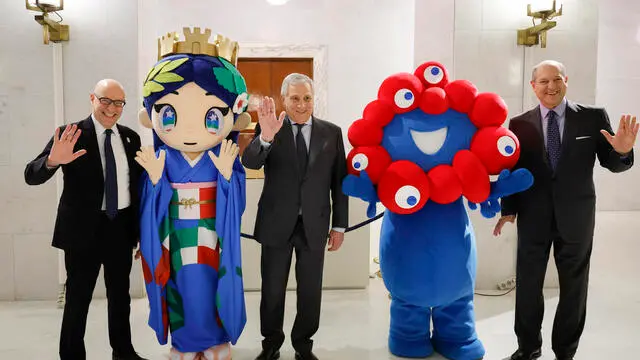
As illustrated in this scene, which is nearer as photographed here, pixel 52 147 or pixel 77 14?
pixel 52 147

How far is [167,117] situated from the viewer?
269 cm

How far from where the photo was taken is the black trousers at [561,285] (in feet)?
9.71

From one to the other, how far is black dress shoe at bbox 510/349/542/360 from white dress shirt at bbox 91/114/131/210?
2315 mm

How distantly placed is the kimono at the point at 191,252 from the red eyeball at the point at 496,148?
1273 millimetres

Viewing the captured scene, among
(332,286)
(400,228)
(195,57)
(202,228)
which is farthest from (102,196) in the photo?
(332,286)

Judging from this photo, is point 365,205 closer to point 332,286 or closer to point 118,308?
point 332,286

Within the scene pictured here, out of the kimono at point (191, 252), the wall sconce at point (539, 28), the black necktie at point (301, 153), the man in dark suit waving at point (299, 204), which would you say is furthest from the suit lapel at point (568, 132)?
the kimono at point (191, 252)

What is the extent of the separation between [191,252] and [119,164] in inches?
24.3

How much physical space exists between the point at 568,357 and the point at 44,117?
4.11 meters

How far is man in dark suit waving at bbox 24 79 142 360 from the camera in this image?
2.79 meters

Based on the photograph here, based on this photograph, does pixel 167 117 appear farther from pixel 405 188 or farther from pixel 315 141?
pixel 405 188

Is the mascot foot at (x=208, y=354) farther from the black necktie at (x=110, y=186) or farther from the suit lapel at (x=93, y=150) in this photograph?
the suit lapel at (x=93, y=150)

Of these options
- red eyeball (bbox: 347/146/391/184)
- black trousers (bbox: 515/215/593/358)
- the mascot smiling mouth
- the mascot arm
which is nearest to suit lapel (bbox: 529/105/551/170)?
black trousers (bbox: 515/215/593/358)

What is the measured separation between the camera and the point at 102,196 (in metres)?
2.82
